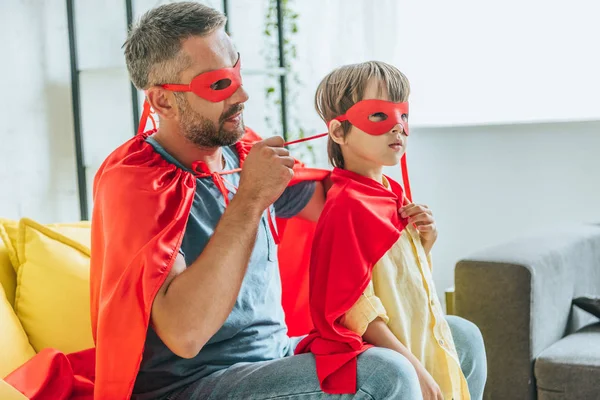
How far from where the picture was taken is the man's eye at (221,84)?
5.52 ft

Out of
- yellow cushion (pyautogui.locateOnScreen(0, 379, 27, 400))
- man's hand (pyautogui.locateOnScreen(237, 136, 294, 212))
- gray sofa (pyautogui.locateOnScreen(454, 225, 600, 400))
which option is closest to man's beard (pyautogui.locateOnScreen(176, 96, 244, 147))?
man's hand (pyautogui.locateOnScreen(237, 136, 294, 212))

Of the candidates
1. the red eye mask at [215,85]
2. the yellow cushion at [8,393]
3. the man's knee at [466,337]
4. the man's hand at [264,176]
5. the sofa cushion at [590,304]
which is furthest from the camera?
the sofa cushion at [590,304]

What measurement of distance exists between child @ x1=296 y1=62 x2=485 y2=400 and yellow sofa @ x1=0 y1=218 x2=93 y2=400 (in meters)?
0.57

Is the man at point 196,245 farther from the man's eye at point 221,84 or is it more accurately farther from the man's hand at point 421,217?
the man's hand at point 421,217

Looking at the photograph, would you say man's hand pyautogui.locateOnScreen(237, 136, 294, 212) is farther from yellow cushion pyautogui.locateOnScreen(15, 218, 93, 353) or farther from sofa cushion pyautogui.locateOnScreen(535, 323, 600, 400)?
sofa cushion pyautogui.locateOnScreen(535, 323, 600, 400)

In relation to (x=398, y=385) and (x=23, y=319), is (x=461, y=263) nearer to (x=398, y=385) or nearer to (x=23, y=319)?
(x=398, y=385)

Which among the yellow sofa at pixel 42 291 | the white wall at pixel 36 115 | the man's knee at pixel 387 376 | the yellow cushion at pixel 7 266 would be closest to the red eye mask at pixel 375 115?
the man's knee at pixel 387 376

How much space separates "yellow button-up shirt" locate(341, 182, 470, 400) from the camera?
1.67 meters

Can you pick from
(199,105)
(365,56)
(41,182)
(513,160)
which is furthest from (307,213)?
(365,56)

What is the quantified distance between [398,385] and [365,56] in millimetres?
2848

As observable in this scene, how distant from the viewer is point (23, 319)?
1861 millimetres

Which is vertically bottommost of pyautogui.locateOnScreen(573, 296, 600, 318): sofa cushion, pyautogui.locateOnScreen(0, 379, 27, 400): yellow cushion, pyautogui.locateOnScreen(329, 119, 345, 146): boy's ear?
pyautogui.locateOnScreen(573, 296, 600, 318): sofa cushion

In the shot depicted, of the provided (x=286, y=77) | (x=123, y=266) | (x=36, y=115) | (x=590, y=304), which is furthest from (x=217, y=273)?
(x=286, y=77)

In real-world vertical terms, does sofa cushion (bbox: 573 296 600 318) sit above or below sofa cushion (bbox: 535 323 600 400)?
above
